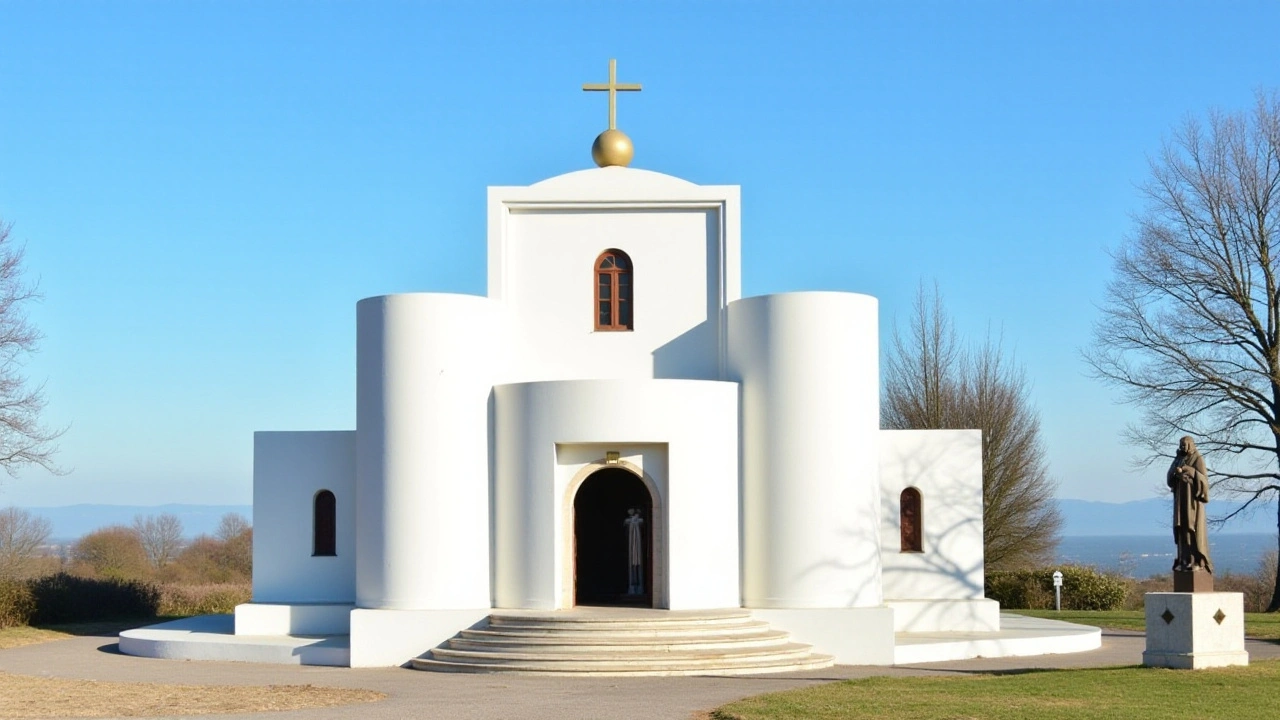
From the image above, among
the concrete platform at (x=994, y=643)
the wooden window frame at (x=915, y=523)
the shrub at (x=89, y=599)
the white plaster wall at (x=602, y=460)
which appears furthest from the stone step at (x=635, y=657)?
the shrub at (x=89, y=599)

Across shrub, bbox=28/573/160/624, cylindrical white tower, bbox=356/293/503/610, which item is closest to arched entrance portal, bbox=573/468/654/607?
cylindrical white tower, bbox=356/293/503/610

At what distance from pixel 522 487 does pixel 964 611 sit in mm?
7688

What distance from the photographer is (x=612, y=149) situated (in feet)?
78.8

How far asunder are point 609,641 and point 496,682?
1864 mm

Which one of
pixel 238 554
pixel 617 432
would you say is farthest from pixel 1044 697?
pixel 238 554

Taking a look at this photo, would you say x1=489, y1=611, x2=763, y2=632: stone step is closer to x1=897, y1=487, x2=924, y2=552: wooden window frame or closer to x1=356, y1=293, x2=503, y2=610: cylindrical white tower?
x1=356, y1=293, x2=503, y2=610: cylindrical white tower

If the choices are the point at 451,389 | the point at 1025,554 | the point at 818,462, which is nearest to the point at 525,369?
the point at 451,389

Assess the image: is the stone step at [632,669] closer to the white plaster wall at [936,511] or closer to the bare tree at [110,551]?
the white plaster wall at [936,511]

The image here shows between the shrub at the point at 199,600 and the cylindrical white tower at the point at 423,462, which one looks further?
the shrub at the point at 199,600

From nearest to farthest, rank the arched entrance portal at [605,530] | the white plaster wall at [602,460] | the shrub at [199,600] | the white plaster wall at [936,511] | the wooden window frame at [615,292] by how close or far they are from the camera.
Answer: the white plaster wall at [602,460] → the wooden window frame at [615,292] → the white plaster wall at [936,511] → the arched entrance portal at [605,530] → the shrub at [199,600]

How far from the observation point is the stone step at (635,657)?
757 inches

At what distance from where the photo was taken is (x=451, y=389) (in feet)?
72.0

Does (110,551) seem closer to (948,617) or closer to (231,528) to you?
(231,528)

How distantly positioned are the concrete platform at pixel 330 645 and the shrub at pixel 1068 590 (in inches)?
392
